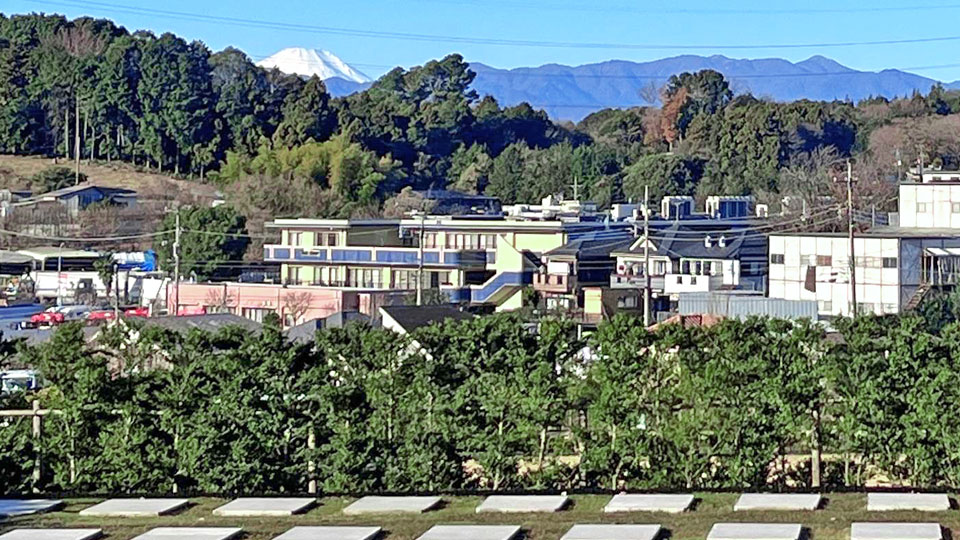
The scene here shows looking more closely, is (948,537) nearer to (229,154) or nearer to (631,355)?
(631,355)

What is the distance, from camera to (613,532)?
571 cm

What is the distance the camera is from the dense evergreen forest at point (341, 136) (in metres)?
46.7

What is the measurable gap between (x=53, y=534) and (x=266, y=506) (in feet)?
3.26

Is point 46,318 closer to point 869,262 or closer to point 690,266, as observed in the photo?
point 690,266

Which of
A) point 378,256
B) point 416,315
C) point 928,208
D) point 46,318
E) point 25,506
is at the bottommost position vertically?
point 25,506

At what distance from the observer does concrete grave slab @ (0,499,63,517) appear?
671 cm

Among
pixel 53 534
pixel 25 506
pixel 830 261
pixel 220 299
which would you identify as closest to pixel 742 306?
pixel 830 261

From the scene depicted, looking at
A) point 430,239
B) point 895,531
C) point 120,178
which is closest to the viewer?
point 895,531

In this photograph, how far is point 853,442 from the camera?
7.64 metres

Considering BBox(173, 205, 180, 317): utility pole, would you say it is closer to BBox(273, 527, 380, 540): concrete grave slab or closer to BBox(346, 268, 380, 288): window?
BBox(346, 268, 380, 288): window

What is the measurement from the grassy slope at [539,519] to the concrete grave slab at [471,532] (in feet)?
0.24

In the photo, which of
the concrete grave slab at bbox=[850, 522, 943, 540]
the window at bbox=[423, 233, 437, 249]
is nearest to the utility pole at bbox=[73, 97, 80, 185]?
Answer: the window at bbox=[423, 233, 437, 249]

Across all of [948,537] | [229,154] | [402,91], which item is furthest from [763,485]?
[402,91]

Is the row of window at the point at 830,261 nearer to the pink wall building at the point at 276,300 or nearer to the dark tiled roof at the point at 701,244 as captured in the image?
the dark tiled roof at the point at 701,244
